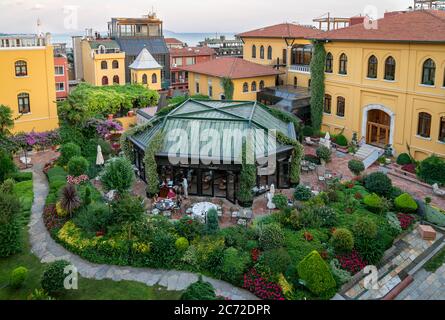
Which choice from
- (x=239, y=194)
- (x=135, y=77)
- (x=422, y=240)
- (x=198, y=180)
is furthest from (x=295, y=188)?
(x=135, y=77)

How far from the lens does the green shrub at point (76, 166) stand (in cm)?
2541

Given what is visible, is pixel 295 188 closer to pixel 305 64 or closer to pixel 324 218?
pixel 324 218

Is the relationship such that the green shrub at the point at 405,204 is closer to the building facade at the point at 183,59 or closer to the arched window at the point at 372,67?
the arched window at the point at 372,67

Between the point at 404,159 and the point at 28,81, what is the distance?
2774cm

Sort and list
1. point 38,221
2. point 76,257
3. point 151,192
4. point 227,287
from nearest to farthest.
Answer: point 227,287, point 76,257, point 38,221, point 151,192

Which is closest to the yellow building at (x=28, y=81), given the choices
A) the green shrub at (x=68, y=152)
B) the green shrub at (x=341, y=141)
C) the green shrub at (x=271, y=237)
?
the green shrub at (x=68, y=152)

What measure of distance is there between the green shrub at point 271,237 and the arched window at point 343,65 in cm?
1916

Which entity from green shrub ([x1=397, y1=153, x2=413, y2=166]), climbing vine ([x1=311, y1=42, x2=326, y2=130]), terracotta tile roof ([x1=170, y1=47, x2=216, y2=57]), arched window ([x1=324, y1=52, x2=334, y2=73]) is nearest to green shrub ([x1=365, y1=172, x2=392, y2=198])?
green shrub ([x1=397, y1=153, x2=413, y2=166])

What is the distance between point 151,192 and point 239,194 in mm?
4635

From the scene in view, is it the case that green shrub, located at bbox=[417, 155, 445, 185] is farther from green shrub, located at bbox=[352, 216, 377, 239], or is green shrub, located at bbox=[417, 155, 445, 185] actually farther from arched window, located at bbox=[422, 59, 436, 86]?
green shrub, located at bbox=[352, 216, 377, 239]

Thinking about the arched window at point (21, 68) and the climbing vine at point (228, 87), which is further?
the climbing vine at point (228, 87)

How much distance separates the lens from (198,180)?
23250 mm

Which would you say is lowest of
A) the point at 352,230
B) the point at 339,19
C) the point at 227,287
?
the point at 227,287

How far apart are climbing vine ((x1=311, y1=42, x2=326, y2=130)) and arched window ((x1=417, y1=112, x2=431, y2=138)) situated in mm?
8159
